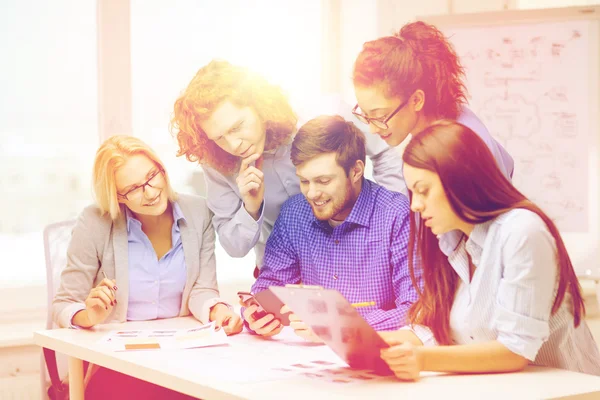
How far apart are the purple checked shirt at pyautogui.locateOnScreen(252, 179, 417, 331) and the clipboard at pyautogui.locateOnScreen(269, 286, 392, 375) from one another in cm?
52

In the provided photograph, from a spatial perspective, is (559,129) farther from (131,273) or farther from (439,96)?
(131,273)

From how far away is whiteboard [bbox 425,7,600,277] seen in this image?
8.93 ft

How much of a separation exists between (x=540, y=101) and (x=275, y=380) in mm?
1763

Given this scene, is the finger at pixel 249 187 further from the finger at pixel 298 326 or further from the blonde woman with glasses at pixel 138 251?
the finger at pixel 298 326

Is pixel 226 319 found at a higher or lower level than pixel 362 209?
lower

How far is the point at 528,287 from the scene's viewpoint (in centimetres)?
146

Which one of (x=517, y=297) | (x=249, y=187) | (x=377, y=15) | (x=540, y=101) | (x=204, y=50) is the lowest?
(x=517, y=297)

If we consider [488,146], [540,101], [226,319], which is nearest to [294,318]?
[226,319]

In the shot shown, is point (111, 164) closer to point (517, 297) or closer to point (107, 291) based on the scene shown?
point (107, 291)

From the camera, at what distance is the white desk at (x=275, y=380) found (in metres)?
1.37

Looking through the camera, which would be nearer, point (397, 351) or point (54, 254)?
point (397, 351)

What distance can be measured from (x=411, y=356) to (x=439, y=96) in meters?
0.95

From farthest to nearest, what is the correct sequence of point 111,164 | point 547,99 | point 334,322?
point 547,99, point 111,164, point 334,322

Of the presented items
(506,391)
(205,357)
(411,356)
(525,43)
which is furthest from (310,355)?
(525,43)
